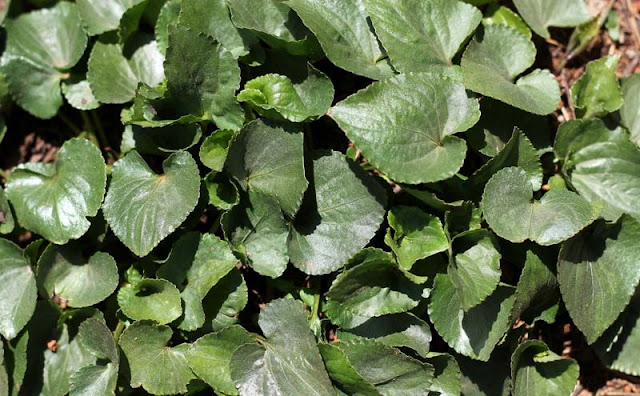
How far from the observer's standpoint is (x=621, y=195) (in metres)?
1.88

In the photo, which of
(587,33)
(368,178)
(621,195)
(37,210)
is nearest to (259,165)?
(368,178)

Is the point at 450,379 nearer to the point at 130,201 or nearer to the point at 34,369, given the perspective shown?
the point at 130,201

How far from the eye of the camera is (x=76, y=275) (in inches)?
76.3

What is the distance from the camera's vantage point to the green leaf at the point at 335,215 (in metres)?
1.79

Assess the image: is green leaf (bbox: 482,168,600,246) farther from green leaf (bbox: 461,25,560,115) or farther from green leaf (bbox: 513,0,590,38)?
green leaf (bbox: 513,0,590,38)

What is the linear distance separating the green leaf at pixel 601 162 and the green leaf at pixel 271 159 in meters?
0.70

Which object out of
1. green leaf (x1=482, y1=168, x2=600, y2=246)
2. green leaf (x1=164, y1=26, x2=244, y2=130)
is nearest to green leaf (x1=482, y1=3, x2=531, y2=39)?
green leaf (x1=482, y1=168, x2=600, y2=246)

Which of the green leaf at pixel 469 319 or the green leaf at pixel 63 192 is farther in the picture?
the green leaf at pixel 63 192

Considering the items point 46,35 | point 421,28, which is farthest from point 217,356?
point 46,35

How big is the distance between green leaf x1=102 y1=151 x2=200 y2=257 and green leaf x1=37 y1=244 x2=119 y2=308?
0.50 ft

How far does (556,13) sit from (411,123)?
0.66m

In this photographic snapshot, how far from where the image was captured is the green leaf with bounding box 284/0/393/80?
1767 mm

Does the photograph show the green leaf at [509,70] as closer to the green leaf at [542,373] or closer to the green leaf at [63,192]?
the green leaf at [542,373]

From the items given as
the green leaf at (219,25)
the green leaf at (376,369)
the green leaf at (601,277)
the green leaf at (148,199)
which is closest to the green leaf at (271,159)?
the green leaf at (148,199)
